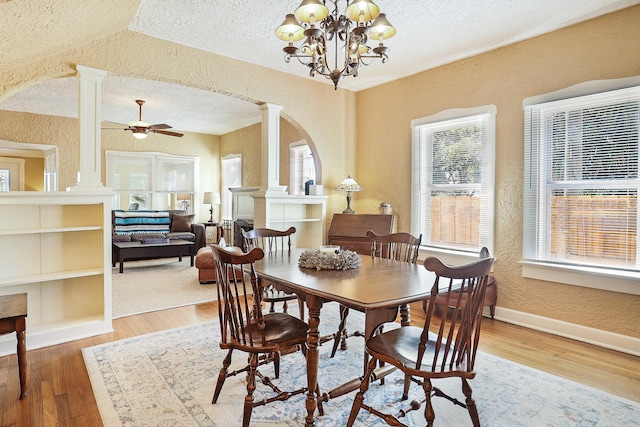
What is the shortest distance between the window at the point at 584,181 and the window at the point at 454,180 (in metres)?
0.40

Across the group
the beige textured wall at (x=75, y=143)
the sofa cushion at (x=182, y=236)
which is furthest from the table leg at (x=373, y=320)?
the sofa cushion at (x=182, y=236)

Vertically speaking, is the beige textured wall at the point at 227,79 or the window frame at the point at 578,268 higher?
the beige textured wall at the point at 227,79

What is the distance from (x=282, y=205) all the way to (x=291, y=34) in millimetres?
2625

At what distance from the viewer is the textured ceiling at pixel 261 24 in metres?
2.37

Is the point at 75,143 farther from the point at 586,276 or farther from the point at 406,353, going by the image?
the point at 586,276

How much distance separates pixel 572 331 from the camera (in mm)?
3168

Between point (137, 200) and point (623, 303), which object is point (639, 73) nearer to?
point (623, 303)

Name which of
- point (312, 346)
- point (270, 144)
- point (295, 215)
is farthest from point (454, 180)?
point (312, 346)

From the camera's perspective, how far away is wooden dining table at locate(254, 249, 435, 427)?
1.71 m

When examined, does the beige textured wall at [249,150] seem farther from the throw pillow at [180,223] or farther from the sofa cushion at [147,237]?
the sofa cushion at [147,237]

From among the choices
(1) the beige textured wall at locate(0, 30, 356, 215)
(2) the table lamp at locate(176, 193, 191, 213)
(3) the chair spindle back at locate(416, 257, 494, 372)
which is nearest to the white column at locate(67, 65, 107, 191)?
(1) the beige textured wall at locate(0, 30, 356, 215)

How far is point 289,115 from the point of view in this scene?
14.8 ft

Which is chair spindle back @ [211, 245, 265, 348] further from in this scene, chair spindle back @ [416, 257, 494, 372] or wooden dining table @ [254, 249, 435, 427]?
chair spindle back @ [416, 257, 494, 372]

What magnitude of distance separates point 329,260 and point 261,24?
2.24m
